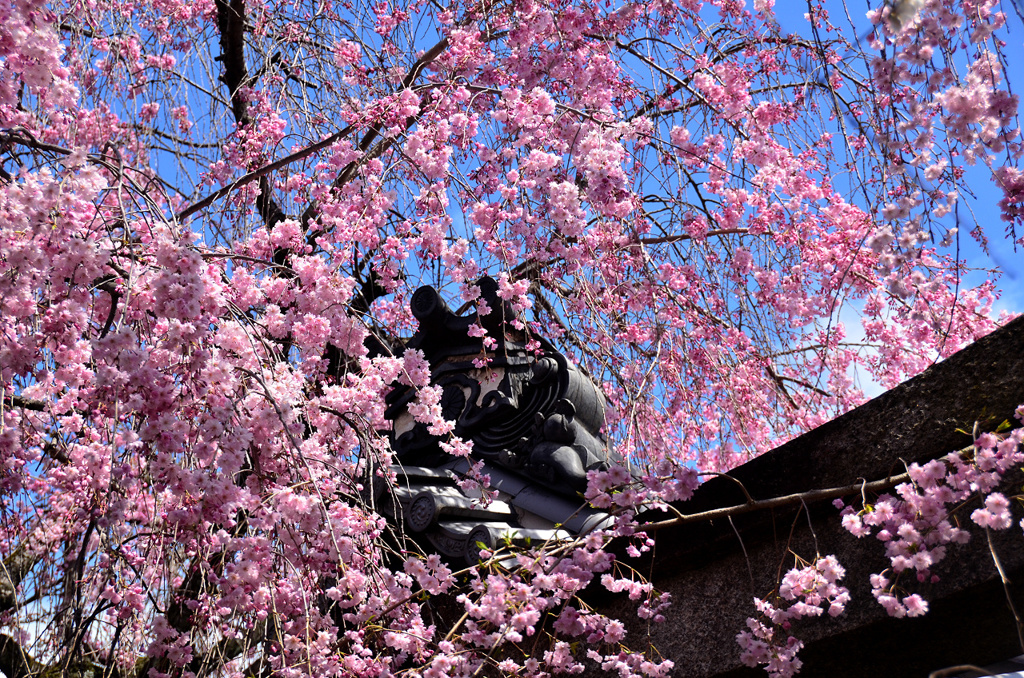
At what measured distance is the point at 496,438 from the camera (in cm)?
366

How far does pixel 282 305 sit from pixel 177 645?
159 cm

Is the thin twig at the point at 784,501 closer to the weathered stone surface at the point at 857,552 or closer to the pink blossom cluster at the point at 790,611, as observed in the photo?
the weathered stone surface at the point at 857,552

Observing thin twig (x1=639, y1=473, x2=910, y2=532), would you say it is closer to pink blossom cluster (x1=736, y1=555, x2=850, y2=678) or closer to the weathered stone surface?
the weathered stone surface

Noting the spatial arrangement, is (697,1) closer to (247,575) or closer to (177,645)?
(247,575)

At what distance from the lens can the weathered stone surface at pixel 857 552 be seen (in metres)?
2.08

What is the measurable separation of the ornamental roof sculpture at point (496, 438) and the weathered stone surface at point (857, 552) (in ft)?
1.34

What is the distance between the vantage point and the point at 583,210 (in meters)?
3.97

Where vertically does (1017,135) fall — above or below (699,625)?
above

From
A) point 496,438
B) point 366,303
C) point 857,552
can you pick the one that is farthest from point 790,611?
point 366,303

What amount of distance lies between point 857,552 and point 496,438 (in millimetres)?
1770

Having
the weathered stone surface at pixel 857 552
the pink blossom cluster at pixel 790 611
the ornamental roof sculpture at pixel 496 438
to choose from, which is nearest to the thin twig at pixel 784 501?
the weathered stone surface at pixel 857 552

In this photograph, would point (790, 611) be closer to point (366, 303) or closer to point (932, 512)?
point (932, 512)

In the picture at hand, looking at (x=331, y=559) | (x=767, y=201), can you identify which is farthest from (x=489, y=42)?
(x=331, y=559)

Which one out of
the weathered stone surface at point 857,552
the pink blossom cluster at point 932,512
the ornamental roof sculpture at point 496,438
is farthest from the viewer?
the ornamental roof sculpture at point 496,438
